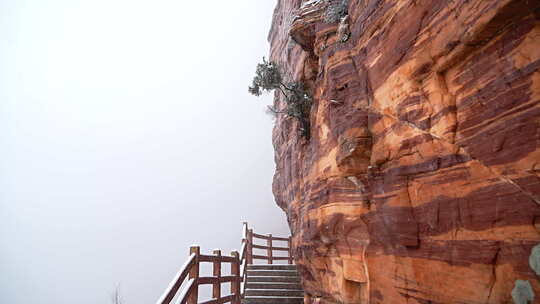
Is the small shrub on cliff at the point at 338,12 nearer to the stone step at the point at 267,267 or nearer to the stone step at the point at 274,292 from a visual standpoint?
the stone step at the point at 274,292

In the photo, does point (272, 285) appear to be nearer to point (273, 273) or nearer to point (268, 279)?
point (268, 279)

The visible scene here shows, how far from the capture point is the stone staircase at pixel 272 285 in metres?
10.1

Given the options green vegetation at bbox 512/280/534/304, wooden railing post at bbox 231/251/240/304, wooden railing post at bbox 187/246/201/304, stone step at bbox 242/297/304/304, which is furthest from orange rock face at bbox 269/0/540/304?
stone step at bbox 242/297/304/304

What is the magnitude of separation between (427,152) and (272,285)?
8.63 m

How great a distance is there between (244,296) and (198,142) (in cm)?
11378

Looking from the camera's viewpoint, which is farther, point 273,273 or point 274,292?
point 273,273

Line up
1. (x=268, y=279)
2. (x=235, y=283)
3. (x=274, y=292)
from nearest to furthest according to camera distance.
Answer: (x=235, y=283) < (x=274, y=292) < (x=268, y=279)

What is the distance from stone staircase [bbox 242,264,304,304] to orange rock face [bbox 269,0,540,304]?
3.40m

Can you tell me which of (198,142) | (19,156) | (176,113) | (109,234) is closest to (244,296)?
(109,234)

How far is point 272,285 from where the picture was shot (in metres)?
10.7

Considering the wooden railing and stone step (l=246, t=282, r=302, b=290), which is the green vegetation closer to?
the wooden railing

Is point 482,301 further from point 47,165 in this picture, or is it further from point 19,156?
point 19,156

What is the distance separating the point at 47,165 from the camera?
134 meters

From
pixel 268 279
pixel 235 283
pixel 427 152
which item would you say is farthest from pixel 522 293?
pixel 268 279
